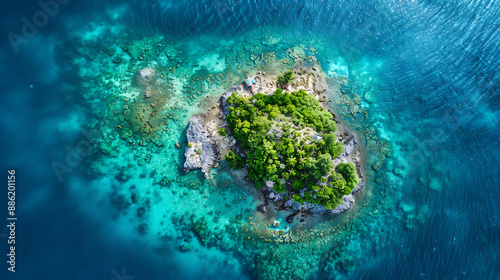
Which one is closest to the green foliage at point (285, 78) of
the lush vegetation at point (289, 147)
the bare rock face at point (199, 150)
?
the lush vegetation at point (289, 147)

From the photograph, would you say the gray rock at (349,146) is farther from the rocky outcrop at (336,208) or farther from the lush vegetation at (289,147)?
the rocky outcrop at (336,208)

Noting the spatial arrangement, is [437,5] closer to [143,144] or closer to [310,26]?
[310,26]

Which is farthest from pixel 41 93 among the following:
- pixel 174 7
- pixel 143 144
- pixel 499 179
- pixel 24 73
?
pixel 499 179

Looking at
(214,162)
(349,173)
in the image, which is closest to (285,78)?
(214,162)

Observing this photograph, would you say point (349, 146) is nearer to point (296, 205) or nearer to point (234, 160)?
point (296, 205)

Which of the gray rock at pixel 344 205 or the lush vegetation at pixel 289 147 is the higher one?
the lush vegetation at pixel 289 147

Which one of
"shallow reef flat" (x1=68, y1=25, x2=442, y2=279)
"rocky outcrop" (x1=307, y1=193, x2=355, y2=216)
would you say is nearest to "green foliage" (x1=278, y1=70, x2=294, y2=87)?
"shallow reef flat" (x1=68, y1=25, x2=442, y2=279)
